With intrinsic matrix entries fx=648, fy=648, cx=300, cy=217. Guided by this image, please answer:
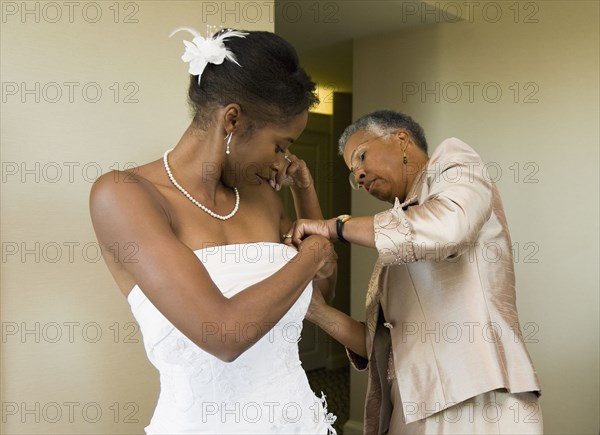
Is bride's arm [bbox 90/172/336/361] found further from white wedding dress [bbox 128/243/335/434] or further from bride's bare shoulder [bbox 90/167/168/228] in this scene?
white wedding dress [bbox 128/243/335/434]

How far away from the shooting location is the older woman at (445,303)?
151 cm

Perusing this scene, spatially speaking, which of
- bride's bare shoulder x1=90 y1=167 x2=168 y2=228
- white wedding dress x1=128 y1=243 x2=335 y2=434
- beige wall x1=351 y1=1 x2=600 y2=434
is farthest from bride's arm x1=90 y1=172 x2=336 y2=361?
beige wall x1=351 y1=1 x2=600 y2=434

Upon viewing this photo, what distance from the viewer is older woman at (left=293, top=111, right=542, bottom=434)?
1.51 m

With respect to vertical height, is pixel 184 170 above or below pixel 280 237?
above

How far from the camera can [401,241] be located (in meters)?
1.45

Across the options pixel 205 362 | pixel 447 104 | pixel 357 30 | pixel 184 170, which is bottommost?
pixel 205 362

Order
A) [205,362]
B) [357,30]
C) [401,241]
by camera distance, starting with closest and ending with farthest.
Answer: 1. [205,362]
2. [401,241]
3. [357,30]

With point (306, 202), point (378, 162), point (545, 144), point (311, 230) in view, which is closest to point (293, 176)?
point (306, 202)

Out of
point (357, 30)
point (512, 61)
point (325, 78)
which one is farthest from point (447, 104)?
point (325, 78)

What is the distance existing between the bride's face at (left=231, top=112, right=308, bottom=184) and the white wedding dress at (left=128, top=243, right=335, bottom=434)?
0.54 ft

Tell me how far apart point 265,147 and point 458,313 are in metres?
0.73

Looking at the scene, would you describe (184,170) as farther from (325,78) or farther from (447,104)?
(325,78)

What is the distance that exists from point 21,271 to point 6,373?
10.8 inches

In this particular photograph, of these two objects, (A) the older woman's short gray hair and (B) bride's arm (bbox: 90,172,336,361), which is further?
(A) the older woman's short gray hair
